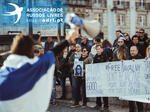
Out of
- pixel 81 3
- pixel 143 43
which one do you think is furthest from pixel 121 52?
pixel 81 3

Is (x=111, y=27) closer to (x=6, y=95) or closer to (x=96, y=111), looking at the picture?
(x=96, y=111)

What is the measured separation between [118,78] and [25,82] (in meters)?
5.62

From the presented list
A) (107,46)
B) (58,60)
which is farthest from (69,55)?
(107,46)

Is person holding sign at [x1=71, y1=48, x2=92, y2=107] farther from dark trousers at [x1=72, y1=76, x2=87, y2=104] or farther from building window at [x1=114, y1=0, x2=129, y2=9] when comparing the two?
building window at [x1=114, y1=0, x2=129, y2=9]

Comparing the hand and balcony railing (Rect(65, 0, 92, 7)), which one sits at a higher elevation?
balcony railing (Rect(65, 0, 92, 7))

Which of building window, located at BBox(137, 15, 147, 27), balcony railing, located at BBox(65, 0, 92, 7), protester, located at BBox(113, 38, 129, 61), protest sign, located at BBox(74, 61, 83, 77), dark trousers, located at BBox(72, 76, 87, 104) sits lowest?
dark trousers, located at BBox(72, 76, 87, 104)

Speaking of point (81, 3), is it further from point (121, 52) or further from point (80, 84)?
point (121, 52)

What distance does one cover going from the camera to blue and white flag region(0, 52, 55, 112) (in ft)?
11.8

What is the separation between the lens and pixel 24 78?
3627mm

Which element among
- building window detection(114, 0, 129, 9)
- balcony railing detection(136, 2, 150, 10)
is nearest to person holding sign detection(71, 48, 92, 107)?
building window detection(114, 0, 129, 9)

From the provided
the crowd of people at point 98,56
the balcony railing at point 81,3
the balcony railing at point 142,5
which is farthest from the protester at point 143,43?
the balcony railing at point 142,5

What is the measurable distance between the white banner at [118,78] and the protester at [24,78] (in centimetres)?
511

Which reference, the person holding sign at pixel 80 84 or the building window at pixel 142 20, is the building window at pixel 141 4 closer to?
the building window at pixel 142 20

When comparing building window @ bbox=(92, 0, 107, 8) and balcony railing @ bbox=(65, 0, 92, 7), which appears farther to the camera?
building window @ bbox=(92, 0, 107, 8)
